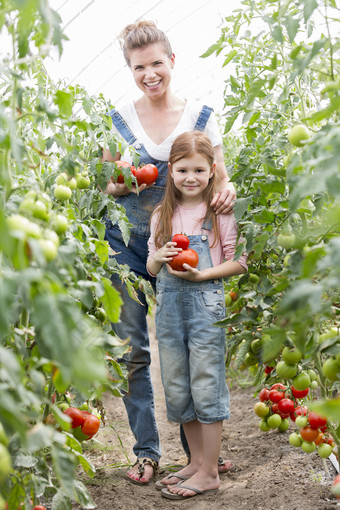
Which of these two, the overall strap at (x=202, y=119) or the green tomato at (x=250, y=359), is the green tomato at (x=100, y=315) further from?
the overall strap at (x=202, y=119)

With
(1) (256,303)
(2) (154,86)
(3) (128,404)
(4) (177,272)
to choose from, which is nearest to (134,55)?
(2) (154,86)

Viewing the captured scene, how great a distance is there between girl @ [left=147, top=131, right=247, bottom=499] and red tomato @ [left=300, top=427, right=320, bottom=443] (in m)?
0.44

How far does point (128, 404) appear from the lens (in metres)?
2.59

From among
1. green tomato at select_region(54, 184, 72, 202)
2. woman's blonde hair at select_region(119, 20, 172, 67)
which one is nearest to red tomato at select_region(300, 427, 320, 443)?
green tomato at select_region(54, 184, 72, 202)

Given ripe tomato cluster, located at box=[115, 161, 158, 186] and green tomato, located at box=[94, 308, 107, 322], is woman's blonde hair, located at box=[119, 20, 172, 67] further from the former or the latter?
green tomato, located at box=[94, 308, 107, 322]

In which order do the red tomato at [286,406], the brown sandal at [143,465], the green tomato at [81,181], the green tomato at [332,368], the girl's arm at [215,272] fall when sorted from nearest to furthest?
the green tomato at [332,368] → the green tomato at [81,181] → the red tomato at [286,406] → the girl's arm at [215,272] → the brown sandal at [143,465]

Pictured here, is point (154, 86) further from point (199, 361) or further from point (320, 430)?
point (320, 430)

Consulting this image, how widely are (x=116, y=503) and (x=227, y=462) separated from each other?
1.94ft

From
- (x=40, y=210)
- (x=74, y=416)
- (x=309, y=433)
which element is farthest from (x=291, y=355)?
(x=40, y=210)

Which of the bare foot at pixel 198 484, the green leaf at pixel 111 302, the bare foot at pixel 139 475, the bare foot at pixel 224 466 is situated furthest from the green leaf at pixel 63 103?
the bare foot at pixel 224 466

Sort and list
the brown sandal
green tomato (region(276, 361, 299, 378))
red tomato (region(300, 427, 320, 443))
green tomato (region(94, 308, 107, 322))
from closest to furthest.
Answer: green tomato (region(276, 361, 299, 378)) → green tomato (region(94, 308, 107, 322)) → red tomato (region(300, 427, 320, 443)) → the brown sandal

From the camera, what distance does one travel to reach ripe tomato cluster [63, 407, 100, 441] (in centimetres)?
177

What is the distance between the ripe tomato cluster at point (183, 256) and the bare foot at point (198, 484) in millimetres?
811

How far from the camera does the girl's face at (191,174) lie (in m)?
2.32
